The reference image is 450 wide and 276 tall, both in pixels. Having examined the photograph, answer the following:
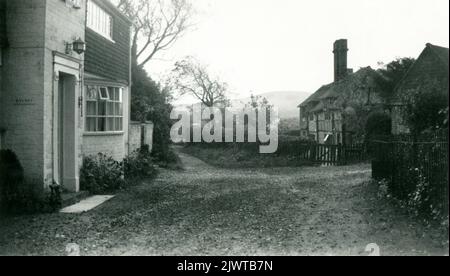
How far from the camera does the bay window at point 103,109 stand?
564 inches

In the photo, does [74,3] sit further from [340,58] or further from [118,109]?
[340,58]

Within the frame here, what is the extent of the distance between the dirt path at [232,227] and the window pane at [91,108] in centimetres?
360

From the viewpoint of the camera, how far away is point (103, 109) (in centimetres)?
1493

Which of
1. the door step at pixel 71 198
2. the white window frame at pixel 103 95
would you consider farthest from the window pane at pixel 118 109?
the door step at pixel 71 198

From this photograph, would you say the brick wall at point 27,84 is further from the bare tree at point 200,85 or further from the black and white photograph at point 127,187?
the bare tree at point 200,85

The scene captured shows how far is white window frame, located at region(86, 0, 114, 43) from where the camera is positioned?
1478 cm

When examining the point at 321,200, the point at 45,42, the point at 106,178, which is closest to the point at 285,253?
the point at 321,200

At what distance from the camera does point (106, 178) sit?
13.6 meters

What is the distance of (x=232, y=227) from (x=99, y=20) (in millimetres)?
10294

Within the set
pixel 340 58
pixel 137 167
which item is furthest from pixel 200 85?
pixel 137 167

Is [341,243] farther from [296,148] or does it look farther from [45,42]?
[296,148]

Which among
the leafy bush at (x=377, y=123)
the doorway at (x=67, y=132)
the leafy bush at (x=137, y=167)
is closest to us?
the doorway at (x=67, y=132)
